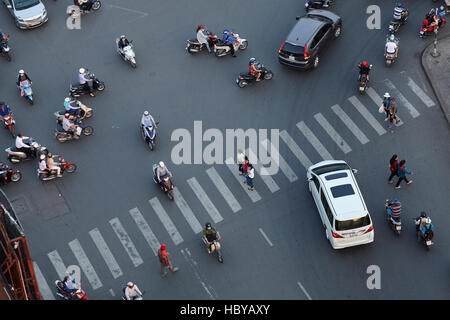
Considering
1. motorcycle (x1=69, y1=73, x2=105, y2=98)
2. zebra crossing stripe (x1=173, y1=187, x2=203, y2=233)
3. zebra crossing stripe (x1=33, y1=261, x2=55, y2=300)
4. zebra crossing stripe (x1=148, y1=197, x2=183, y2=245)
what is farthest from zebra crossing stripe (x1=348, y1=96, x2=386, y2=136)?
zebra crossing stripe (x1=33, y1=261, x2=55, y2=300)

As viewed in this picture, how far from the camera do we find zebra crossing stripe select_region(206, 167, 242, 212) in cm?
3426

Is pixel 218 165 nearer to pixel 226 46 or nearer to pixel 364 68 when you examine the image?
pixel 226 46

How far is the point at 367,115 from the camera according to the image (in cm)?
3775

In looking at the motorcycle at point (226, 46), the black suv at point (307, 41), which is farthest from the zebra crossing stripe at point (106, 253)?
the black suv at point (307, 41)

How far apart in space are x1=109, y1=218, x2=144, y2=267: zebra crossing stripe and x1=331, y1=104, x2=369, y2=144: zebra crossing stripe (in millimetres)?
12508

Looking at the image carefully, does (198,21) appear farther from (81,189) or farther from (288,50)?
(81,189)

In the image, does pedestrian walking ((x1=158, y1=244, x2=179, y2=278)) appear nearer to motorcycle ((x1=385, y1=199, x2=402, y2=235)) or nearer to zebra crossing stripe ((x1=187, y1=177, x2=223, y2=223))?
zebra crossing stripe ((x1=187, y1=177, x2=223, y2=223))

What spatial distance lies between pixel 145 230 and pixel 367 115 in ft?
42.7

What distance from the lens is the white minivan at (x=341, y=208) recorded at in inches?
1227

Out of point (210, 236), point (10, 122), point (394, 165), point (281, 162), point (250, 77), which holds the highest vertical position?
point (394, 165)

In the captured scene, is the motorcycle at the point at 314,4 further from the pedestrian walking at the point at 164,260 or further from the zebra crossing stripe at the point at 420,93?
the pedestrian walking at the point at 164,260

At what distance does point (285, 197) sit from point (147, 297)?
8080 millimetres

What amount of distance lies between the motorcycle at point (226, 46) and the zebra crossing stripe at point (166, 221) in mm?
10488

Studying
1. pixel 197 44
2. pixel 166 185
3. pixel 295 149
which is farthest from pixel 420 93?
pixel 166 185
